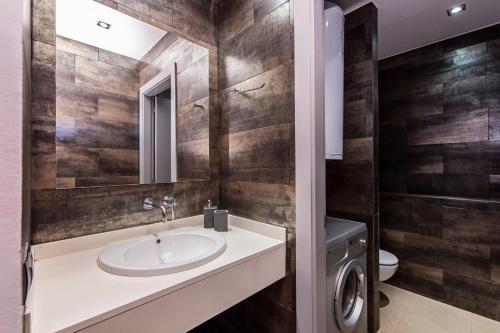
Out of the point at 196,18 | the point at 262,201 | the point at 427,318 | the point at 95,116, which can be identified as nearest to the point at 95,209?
the point at 95,116

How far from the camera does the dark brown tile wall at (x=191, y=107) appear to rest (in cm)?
146

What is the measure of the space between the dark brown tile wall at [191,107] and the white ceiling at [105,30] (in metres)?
0.14

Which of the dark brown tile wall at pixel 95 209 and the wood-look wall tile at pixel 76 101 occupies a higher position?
the wood-look wall tile at pixel 76 101

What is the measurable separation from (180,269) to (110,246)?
0.43m

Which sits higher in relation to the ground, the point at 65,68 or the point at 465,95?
the point at 465,95

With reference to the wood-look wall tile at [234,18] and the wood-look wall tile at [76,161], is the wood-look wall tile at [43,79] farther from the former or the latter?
the wood-look wall tile at [234,18]

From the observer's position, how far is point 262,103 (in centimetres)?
130

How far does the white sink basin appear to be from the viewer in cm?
84

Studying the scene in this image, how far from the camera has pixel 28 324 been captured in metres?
0.55

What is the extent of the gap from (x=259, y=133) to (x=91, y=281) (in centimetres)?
101

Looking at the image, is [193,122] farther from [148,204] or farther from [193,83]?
[148,204]

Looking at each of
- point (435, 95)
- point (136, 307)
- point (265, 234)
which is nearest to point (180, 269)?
point (136, 307)

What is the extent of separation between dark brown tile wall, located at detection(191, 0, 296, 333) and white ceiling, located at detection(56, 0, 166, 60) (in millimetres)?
503

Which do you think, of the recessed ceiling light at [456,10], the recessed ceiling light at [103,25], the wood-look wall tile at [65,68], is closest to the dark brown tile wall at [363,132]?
the recessed ceiling light at [456,10]
